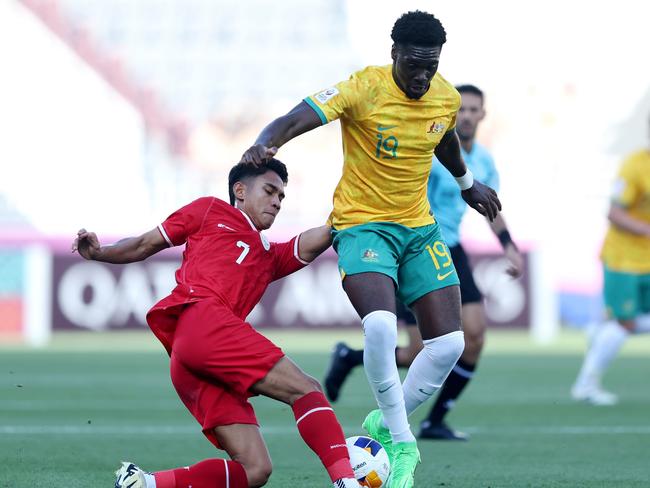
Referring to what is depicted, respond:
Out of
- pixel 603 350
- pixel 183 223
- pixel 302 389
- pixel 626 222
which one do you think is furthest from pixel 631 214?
pixel 302 389

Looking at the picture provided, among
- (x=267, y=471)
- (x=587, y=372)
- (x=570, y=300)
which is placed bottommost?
(x=570, y=300)

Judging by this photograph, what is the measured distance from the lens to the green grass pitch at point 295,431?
19.8 feet

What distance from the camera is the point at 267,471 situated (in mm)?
4859

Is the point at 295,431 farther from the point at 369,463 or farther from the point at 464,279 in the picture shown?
the point at 369,463

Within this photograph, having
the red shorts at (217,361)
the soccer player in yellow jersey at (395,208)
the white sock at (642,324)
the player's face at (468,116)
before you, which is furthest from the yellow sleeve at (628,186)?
the red shorts at (217,361)

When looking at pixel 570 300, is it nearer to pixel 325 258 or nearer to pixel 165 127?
pixel 325 258

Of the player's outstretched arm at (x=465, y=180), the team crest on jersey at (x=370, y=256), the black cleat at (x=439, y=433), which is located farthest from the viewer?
the black cleat at (x=439, y=433)

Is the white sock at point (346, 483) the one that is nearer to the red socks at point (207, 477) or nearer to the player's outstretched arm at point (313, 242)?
the red socks at point (207, 477)

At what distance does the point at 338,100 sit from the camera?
5387 millimetres

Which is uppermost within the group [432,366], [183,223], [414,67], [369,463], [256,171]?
[414,67]

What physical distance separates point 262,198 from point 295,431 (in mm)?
3203

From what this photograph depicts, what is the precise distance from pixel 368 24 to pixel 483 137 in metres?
4.42

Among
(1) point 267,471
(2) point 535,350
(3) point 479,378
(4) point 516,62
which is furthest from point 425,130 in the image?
(4) point 516,62

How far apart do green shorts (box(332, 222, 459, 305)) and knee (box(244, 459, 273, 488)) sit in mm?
987
